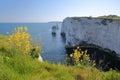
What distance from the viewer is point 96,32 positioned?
51.7 metres

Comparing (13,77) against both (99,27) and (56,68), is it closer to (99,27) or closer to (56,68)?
(56,68)

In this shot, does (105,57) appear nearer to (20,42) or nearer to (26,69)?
(20,42)

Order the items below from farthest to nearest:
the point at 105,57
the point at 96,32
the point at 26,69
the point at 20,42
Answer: the point at 96,32
the point at 105,57
the point at 20,42
the point at 26,69

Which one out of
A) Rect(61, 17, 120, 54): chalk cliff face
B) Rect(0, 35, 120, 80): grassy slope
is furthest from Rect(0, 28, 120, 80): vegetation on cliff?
Rect(61, 17, 120, 54): chalk cliff face

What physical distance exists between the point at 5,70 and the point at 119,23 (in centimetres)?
3742

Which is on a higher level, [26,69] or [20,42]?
[20,42]

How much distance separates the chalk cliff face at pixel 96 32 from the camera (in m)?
42.7

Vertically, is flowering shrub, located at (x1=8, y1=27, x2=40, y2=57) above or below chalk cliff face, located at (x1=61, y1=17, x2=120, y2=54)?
above

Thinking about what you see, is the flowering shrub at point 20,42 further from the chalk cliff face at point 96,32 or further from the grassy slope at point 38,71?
the chalk cliff face at point 96,32

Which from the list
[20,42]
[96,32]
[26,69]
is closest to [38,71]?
[26,69]

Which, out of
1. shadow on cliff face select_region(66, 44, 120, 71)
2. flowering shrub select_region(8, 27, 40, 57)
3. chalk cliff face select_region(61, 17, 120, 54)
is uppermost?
flowering shrub select_region(8, 27, 40, 57)

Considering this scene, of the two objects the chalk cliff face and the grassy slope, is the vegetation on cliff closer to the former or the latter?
the grassy slope

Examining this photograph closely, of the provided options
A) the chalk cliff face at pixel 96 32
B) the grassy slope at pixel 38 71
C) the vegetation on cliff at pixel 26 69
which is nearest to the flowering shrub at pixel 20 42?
the vegetation on cliff at pixel 26 69

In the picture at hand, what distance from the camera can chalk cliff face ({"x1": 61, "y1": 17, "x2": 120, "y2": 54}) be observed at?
140 feet
